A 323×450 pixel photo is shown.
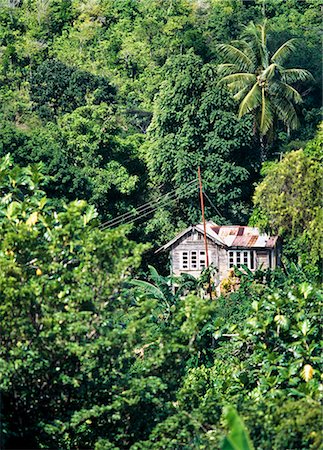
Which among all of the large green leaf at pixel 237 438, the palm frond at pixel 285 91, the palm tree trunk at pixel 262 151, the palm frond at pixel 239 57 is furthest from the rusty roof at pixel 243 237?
the large green leaf at pixel 237 438

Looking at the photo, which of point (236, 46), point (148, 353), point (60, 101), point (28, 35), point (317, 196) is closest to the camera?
point (148, 353)

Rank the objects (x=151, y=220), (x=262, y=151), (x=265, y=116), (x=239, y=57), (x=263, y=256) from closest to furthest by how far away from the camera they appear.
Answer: (x=263, y=256), (x=151, y=220), (x=265, y=116), (x=262, y=151), (x=239, y=57)

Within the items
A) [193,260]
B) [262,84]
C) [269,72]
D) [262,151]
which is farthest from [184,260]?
[269,72]

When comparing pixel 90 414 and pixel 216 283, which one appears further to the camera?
pixel 216 283

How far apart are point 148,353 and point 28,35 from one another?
41354 mm

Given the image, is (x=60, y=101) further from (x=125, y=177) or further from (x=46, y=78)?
(x=125, y=177)

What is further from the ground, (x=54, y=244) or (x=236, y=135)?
(x=236, y=135)

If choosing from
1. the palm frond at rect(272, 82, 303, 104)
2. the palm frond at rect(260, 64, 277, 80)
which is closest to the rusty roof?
the palm frond at rect(272, 82, 303, 104)

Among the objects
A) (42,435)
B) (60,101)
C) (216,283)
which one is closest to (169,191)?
(216,283)

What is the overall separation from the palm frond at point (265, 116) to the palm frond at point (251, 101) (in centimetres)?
15

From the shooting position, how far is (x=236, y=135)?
98.9ft

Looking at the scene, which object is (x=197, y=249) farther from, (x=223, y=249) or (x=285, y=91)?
(x=285, y=91)

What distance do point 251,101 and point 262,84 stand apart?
0.94m

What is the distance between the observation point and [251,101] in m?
30.5
